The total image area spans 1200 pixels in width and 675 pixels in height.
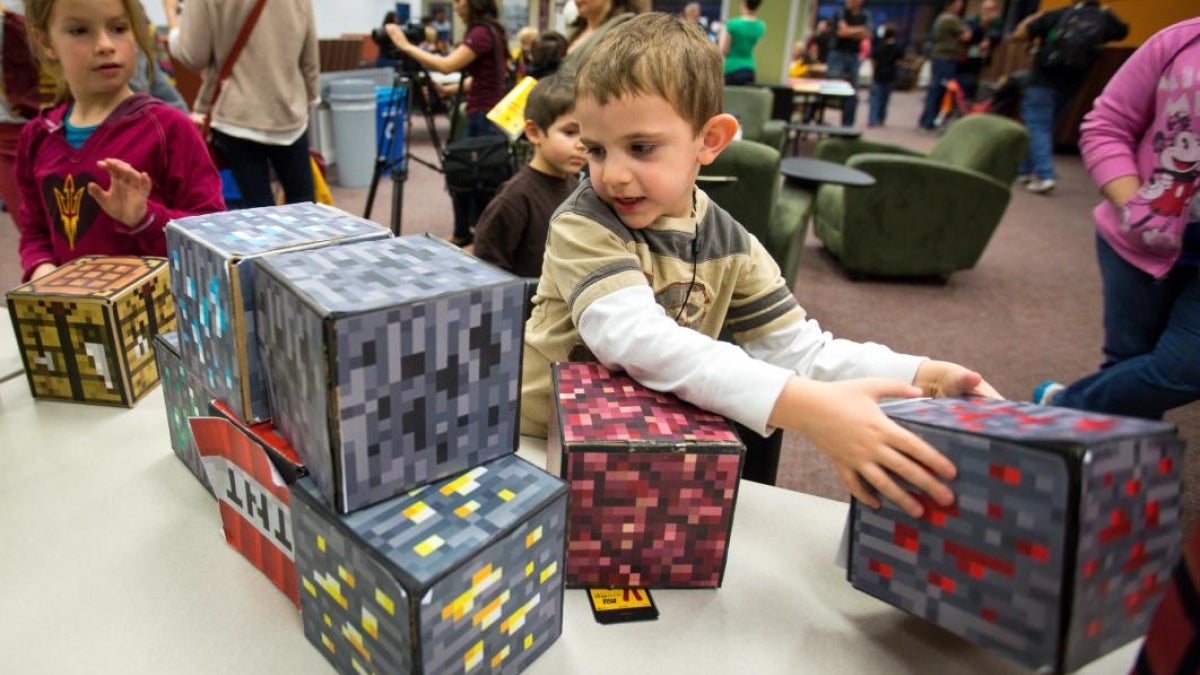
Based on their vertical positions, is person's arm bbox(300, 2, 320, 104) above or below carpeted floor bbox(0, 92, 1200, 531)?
above

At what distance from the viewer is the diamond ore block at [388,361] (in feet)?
1.60

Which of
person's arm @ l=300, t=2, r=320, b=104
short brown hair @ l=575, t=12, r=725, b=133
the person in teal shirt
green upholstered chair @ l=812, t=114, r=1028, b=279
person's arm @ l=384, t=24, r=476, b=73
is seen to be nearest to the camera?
short brown hair @ l=575, t=12, r=725, b=133

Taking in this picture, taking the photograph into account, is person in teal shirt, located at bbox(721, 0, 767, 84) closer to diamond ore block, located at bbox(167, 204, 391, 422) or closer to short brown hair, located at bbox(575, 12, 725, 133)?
short brown hair, located at bbox(575, 12, 725, 133)

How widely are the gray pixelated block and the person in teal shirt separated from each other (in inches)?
201

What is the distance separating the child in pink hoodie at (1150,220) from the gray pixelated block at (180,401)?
1.63 m

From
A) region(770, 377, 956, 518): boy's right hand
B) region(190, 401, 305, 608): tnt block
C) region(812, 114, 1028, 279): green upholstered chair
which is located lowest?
region(812, 114, 1028, 279): green upholstered chair

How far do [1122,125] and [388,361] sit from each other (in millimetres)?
1613

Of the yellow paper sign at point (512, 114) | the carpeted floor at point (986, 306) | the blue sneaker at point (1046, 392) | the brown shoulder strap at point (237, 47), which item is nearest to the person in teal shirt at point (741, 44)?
the carpeted floor at point (986, 306)

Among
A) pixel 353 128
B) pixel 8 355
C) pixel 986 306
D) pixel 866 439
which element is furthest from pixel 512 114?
pixel 353 128

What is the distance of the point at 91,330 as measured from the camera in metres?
0.88

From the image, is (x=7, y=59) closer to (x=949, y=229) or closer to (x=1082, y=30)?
(x=949, y=229)

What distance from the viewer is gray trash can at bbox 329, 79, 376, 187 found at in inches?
183

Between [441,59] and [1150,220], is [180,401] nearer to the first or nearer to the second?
[1150,220]

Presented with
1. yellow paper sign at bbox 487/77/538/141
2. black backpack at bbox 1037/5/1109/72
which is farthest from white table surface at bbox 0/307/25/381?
black backpack at bbox 1037/5/1109/72
